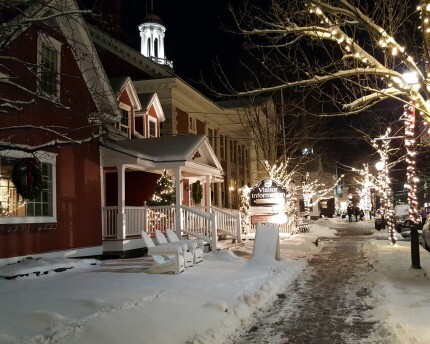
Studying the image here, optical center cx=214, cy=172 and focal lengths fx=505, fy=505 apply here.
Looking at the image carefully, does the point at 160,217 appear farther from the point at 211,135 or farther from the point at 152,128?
the point at 211,135

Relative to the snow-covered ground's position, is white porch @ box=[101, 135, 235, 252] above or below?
above

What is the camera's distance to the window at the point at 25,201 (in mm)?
12062

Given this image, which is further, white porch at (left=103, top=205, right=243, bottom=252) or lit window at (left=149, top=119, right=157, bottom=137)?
lit window at (left=149, top=119, right=157, bottom=137)

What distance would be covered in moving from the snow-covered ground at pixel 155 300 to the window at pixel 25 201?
122cm

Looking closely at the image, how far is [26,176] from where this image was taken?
11.8 m

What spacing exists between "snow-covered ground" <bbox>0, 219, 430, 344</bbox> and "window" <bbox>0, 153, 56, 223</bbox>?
122 cm

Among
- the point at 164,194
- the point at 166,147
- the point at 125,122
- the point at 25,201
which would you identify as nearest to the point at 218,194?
the point at 125,122

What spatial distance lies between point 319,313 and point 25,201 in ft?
25.2

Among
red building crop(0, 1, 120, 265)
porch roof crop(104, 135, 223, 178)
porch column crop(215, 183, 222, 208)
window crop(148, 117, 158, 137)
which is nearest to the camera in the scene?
red building crop(0, 1, 120, 265)

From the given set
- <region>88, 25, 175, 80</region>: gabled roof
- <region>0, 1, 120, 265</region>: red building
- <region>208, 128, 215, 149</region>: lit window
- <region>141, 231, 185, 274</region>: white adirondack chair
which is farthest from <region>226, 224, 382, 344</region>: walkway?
<region>208, 128, 215, 149</region>: lit window

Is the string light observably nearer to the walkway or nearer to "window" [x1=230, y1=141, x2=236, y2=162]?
the walkway

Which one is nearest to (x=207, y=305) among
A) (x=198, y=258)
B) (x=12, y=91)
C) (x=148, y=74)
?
(x=198, y=258)

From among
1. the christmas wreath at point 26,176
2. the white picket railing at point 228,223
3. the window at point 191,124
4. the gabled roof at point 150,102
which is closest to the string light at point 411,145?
the white picket railing at point 228,223

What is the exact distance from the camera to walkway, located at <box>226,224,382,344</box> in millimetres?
7285
